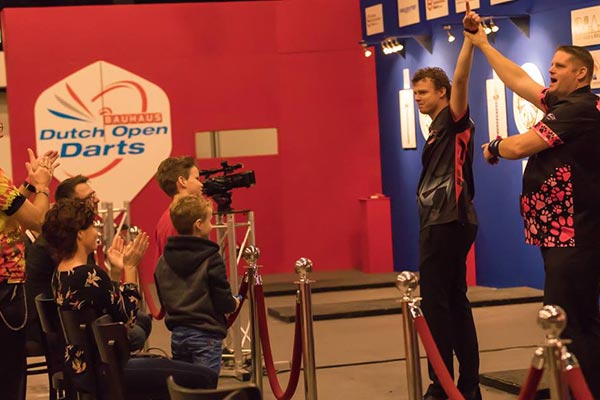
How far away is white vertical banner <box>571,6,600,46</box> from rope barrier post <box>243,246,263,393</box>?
397 cm

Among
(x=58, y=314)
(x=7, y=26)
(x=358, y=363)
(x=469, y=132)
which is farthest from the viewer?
(x=7, y=26)

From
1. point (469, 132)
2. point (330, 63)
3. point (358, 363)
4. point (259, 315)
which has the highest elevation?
point (330, 63)

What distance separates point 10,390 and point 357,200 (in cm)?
839

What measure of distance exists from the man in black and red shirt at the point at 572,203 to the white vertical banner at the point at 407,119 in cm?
724

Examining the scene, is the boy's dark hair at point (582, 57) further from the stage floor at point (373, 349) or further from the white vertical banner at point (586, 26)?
the white vertical banner at point (586, 26)

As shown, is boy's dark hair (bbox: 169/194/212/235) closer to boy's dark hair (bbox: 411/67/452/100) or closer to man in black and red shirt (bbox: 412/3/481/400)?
man in black and red shirt (bbox: 412/3/481/400)

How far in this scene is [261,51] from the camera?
12742mm

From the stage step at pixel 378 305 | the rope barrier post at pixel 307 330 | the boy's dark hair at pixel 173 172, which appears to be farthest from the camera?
the stage step at pixel 378 305

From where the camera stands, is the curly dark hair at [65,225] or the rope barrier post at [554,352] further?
the curly dark hair at [65,225]

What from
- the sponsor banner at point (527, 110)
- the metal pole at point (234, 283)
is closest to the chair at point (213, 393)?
the metal pole at point (234, 283)

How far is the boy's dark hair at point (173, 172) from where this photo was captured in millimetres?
6461

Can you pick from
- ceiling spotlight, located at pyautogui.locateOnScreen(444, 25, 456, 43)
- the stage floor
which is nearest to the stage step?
the stage floor

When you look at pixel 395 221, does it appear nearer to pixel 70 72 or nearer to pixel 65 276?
pixel 70 72

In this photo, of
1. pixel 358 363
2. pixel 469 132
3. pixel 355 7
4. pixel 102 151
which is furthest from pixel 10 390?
pixel 355 7
